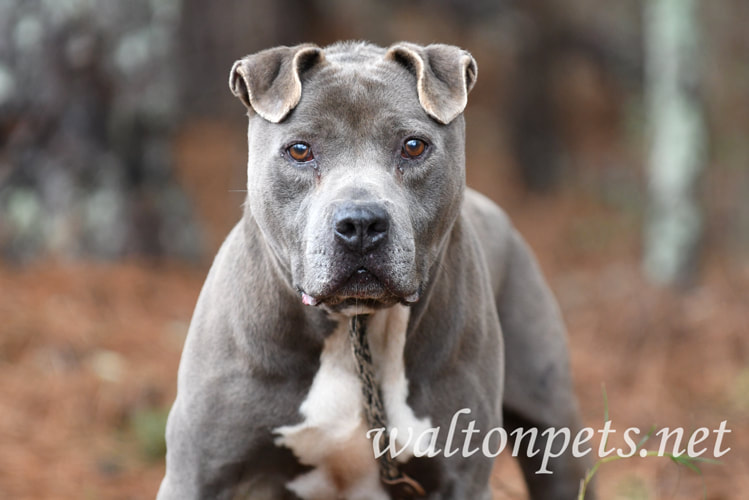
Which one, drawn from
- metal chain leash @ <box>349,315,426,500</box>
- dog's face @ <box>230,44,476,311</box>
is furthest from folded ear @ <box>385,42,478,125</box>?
metal chain leash @ <box>349,315,426,500</box>

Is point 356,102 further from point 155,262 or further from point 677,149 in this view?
point 677,149

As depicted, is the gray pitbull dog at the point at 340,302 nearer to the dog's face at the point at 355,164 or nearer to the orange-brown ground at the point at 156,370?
the dog's face at the point at 355,164

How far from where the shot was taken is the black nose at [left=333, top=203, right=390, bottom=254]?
306cm

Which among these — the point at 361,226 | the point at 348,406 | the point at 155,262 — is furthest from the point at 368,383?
the point at 155,262

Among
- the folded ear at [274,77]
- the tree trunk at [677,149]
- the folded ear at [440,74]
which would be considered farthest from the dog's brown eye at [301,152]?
the tree trunk at [677,149]

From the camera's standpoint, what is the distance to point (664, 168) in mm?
8320

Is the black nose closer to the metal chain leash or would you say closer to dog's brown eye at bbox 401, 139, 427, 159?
dog's brown eye at bbox 401, 139, 427, 159

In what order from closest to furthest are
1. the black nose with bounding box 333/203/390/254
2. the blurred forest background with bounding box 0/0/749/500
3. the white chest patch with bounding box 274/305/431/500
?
the black nose with bounding box 333/203/390/254, the white chest patch with bounding box 274/305/431/500, the blurred forest background with bounding box 0/0/749/500

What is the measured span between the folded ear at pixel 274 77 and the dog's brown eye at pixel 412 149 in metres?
0.40

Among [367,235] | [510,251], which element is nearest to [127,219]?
[510,251]

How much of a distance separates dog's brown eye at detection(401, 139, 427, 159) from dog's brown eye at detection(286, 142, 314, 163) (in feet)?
1.04

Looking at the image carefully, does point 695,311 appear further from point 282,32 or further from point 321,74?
point 282,32

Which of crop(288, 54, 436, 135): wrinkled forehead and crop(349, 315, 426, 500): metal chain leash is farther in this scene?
crop(349, 315, 426, 500): metal chain leash

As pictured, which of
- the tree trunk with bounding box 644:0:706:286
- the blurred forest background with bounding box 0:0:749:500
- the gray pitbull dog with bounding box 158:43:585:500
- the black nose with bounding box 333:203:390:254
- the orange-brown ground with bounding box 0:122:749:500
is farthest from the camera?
the tree trunk with bounding box 644:0:706:286
